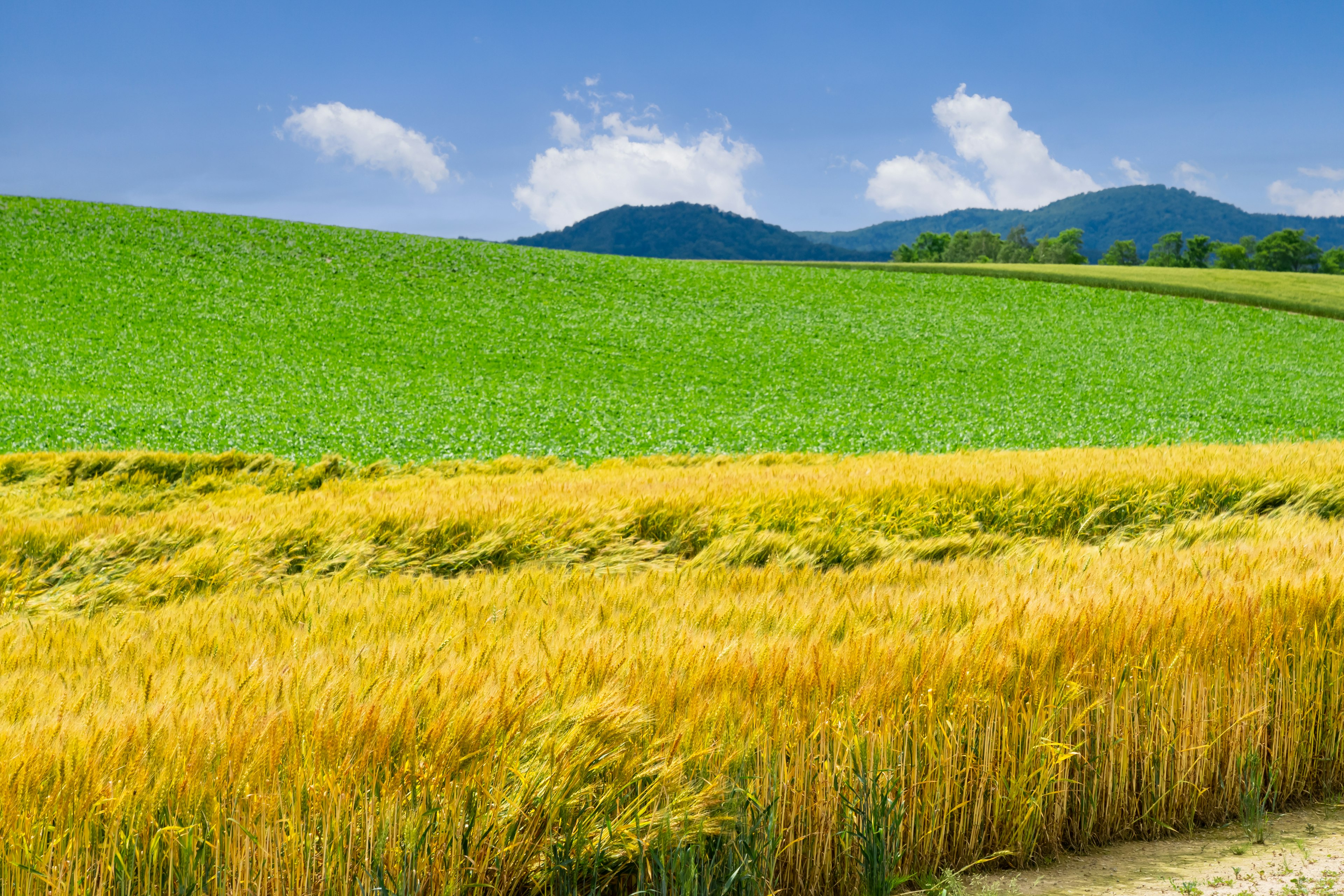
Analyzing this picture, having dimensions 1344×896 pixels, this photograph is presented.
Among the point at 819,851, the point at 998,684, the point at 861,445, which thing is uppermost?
the point at 998,684

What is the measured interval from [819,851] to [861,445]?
49.6 ft

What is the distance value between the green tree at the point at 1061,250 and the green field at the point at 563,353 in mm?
82762

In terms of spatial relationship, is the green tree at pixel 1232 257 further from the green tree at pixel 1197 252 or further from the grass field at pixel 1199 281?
the grass field at pixel 1199 281

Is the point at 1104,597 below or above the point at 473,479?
above

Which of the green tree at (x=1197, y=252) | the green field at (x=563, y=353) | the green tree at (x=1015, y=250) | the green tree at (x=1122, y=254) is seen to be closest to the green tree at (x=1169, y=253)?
the green tree at (x=1197, y=252)

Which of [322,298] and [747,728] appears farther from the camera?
[322,298]

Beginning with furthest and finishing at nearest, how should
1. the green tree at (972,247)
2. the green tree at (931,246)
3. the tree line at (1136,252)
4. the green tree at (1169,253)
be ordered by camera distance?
1. the green tree at (931,246)
2. the green tree at (972,247)
3. the tree line at (1136,252)
4. the green tree at (1169,253)

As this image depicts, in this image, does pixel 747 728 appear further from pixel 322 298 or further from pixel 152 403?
pixel 322 298

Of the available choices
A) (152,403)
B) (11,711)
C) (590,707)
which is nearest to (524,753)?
(590,707)

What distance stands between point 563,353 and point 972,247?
117 meters

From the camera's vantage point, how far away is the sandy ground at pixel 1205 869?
2.36 metres

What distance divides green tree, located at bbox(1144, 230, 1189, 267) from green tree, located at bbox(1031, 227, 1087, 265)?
9.57m

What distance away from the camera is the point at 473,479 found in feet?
31.0

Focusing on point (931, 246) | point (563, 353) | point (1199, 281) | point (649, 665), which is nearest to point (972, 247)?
point (931, 246)
